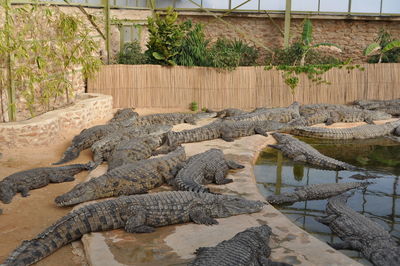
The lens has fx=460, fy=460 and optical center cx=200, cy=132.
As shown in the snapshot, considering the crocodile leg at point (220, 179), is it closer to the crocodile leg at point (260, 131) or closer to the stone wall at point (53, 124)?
the crocodile leg at point (260, 131)

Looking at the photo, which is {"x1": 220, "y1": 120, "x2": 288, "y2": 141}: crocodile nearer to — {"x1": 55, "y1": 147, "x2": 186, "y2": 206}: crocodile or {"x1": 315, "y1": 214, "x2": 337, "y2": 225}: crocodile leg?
{"x1": 55, "y1": 147, "x2": 186, "y2": 206}: crocodile

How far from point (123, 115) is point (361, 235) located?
7.41 m

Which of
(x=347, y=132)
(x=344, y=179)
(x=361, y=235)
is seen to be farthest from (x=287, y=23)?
(x=361, y=235)

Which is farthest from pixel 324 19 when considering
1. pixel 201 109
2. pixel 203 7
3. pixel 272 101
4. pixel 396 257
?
pixel 396 257

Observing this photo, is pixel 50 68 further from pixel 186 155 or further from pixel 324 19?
pixel 324 19

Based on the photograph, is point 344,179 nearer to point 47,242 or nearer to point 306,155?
point 306,155

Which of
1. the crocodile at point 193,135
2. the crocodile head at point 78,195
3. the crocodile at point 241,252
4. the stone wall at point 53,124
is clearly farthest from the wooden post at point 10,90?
the crocodile at point 241,252

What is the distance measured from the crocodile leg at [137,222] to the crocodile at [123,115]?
5810 millimetres

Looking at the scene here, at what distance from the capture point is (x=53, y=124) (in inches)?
359

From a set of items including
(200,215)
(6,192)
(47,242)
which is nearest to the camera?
(47,242)

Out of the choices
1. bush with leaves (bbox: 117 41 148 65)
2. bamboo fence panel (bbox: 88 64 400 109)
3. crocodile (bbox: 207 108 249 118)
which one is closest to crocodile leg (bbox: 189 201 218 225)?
crocodile (bbox: 207 108 249 118)

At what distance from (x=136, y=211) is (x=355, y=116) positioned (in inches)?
325

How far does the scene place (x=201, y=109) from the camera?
43.3ft

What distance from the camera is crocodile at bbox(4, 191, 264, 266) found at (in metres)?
4.90
